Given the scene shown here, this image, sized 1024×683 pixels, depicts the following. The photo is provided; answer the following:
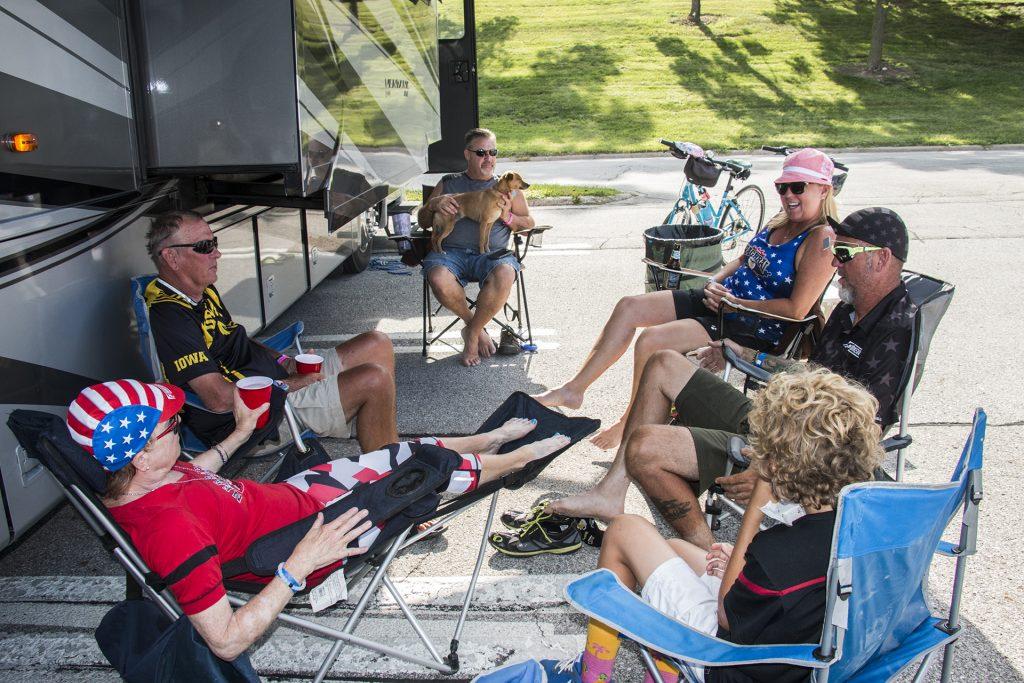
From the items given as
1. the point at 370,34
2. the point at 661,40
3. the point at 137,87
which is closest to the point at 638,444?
the point at 137,87

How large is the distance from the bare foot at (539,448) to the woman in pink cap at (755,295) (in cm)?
80

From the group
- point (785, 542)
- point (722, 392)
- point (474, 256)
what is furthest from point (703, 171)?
point (785, 542)

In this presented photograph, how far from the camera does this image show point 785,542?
1855mm

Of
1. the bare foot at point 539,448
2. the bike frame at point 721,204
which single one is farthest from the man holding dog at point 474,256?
the bike frame at point 721,204

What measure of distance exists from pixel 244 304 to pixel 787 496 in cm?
336

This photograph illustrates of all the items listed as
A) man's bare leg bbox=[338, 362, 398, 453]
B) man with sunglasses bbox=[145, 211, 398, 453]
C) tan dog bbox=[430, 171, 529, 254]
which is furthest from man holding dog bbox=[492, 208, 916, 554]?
tan dog bbox=[430, 171, 529, 254]

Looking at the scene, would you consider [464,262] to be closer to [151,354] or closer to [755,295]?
[755,295]

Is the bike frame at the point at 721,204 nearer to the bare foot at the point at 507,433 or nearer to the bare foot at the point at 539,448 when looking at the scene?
the bare foot at the point at 507,433

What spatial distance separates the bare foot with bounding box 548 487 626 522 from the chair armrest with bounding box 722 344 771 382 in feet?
2.36

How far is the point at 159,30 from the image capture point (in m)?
3.49

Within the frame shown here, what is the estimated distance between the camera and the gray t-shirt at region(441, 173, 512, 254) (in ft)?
17.1

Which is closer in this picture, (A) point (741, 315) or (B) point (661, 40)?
(A) point (741, 315)

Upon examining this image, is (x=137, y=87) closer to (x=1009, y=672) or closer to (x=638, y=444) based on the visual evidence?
(x=638, y=444)

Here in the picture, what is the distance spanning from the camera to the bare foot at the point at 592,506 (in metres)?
3.13
